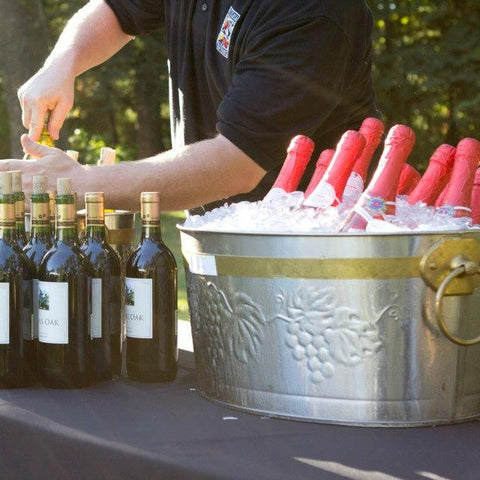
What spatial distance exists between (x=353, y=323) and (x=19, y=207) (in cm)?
75

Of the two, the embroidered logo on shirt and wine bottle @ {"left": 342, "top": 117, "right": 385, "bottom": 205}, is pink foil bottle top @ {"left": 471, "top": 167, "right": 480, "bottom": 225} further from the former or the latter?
the embroidered logo on shirt

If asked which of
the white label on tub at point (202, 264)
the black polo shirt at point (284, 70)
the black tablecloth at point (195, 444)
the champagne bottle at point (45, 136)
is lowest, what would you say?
the black tablecloth at point (195, 444)

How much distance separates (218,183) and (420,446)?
35.0 inches

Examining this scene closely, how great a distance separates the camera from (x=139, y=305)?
5.25ft

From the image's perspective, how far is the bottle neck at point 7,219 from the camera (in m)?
1.61

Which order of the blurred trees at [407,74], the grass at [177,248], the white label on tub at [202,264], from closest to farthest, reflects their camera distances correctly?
the white label on tub at [202,264] < the grass at [177,248] < the blurred trees at [407,74]

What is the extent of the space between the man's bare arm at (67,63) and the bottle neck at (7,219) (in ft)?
1.95

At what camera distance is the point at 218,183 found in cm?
197

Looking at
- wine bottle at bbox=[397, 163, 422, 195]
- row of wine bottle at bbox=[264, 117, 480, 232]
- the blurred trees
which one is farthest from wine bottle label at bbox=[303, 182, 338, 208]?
the blurred trees

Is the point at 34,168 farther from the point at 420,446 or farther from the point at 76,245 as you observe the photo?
the point at 420,446

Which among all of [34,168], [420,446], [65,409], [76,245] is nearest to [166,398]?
[65,409]

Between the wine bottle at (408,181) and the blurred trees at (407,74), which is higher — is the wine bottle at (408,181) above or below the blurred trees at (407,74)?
below

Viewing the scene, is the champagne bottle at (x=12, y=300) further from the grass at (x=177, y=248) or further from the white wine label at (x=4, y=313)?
the grass at (x=177, y=248)

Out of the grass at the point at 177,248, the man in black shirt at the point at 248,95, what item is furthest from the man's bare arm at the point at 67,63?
the grass at the point at 177,248
